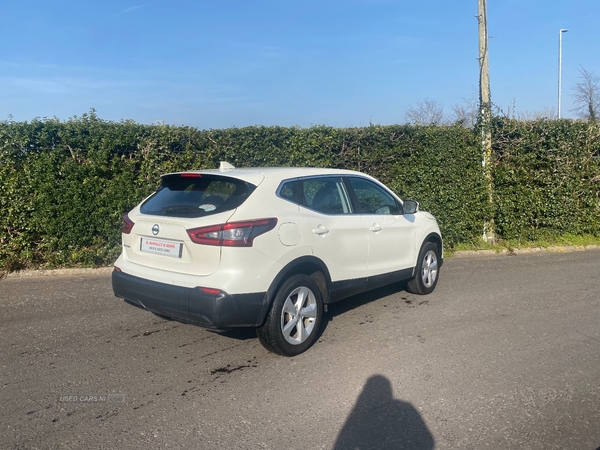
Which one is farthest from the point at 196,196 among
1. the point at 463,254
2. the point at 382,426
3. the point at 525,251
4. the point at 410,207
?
the point at 525,251

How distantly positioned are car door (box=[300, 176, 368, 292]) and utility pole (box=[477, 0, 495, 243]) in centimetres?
601

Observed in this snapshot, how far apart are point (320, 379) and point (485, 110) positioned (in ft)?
26.9

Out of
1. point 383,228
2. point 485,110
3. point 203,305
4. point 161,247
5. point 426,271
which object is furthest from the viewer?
point 485,110

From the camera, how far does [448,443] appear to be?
3.35 m

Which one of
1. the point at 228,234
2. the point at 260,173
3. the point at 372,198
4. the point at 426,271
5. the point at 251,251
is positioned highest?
the point at 260,173

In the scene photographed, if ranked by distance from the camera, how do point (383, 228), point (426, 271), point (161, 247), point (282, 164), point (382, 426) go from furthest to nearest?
point (282, 164) < point (426, 271) < point (383, 228) < point (161, 247) < point (382, 426)

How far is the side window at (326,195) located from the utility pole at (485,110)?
5.99m

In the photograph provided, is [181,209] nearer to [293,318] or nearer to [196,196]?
[196,196]

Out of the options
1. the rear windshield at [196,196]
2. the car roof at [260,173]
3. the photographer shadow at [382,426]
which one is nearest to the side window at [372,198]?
the car roof at [260,173]

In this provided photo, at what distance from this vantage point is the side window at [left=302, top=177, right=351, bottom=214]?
5125 mm

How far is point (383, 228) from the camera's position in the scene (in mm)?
5934

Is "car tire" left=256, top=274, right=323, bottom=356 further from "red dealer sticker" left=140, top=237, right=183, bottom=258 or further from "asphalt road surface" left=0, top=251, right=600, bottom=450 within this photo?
"red dealer sticker" left=140, top=237, right=183, bottom=258

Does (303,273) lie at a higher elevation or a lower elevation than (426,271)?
higher

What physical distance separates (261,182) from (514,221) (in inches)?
312
